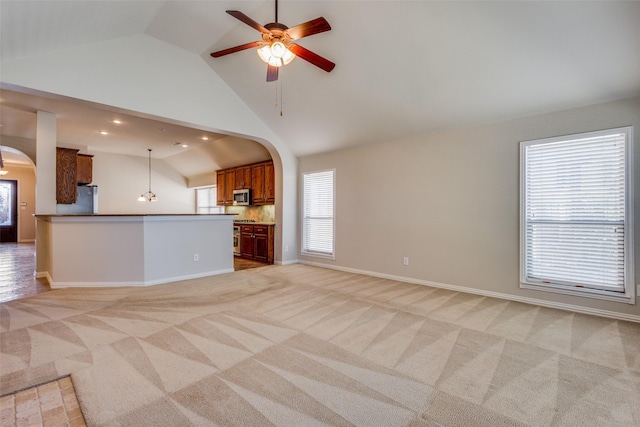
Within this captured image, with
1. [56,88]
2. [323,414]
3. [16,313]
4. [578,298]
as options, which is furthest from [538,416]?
[56,88]

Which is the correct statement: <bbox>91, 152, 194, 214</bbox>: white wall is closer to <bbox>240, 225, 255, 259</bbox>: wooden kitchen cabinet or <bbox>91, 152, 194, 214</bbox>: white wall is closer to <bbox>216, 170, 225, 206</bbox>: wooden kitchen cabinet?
<bbox>216, 170, 225, 206</bbox>: wooden kitchen cabinet

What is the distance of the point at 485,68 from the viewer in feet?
11.3

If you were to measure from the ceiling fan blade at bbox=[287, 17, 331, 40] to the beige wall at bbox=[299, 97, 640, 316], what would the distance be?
291cm

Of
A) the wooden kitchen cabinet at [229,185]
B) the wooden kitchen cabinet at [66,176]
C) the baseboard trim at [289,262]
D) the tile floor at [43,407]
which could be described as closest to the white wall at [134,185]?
the wooden kitchen cabinet at [229,185]

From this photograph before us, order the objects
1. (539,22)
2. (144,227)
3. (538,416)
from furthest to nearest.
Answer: (144,227) < (539,22) < (538,416)

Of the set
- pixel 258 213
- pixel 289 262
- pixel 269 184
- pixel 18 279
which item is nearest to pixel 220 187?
pixel 258 213

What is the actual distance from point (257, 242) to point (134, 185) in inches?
198

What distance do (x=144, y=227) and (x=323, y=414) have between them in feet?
14.1

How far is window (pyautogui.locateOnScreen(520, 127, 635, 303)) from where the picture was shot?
3.38 m

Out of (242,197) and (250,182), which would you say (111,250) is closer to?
(242,197)

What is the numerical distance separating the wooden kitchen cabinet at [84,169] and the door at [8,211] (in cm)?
600

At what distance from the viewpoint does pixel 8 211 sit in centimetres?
1116

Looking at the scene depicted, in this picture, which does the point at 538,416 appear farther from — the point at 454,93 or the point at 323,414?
the point at 454,93

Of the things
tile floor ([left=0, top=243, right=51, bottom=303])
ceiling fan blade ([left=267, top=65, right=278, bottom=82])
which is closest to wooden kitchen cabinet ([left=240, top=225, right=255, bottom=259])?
tile floor ([left=0, top=243, right=51, bottom=303])
